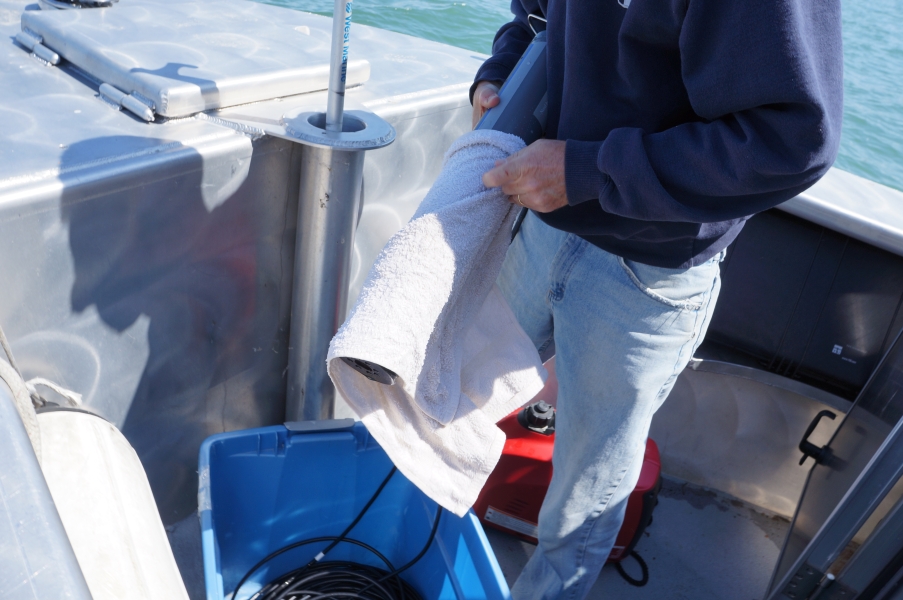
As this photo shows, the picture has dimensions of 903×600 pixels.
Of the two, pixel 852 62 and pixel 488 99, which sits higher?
pixel 488 99

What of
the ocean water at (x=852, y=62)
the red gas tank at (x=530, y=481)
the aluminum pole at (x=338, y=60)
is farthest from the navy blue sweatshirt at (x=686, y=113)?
the ocean water at (x=852, y=62)

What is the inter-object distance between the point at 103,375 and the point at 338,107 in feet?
1.89

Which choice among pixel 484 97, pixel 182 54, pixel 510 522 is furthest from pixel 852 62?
pixel 182 54

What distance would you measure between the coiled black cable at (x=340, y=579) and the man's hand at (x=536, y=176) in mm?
654

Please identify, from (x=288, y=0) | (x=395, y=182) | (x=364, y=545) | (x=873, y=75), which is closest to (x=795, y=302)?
(x=395, y=182)

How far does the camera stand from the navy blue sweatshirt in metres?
0.67

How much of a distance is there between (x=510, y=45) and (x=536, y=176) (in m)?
0.41

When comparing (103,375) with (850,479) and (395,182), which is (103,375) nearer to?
(395,182)

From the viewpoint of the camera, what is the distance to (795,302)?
171 cm

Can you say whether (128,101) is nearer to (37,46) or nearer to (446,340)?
(37,46)

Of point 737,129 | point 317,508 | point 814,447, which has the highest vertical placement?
point 737,129

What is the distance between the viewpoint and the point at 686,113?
85cm

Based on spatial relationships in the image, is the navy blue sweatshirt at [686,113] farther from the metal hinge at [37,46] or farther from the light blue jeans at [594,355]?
the metal hinge at [37,46]

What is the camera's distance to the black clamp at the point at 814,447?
5.18 ft
